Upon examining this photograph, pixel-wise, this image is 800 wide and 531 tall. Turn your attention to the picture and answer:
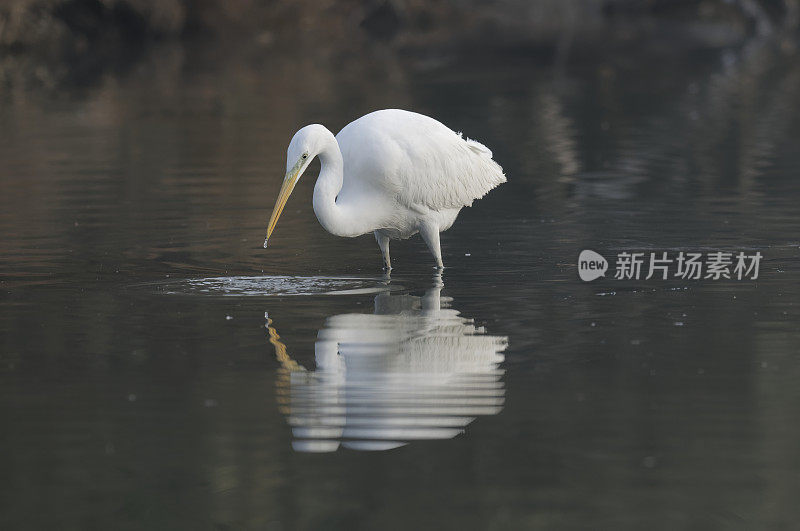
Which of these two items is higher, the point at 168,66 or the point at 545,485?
the point at 168,66

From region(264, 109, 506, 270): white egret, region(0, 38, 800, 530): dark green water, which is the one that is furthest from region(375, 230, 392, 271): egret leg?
region(0, 38, 800, 530): dark green water

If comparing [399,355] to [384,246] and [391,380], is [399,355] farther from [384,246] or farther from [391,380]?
[384,246]

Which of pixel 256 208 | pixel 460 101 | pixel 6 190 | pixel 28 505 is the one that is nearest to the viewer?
pixel 28 505

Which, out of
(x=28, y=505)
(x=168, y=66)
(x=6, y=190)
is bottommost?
(x=28, y=505)

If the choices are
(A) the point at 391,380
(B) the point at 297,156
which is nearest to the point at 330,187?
(B) the point at 297,156

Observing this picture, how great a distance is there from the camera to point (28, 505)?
633 cm

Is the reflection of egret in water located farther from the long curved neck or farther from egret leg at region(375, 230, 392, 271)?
egret leg at region(375, 230, 392, 271)

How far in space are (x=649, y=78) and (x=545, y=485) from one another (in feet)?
87.3

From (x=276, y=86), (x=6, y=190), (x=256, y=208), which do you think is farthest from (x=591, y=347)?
(x=276, y=86)

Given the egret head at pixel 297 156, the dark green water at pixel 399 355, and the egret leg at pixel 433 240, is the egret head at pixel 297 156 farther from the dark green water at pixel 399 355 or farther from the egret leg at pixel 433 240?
the egret leg at pixel 433 240

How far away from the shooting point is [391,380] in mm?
8156

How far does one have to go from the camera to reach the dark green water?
635 cm

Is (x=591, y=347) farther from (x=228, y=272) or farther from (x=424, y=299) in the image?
(x=228, y=272)

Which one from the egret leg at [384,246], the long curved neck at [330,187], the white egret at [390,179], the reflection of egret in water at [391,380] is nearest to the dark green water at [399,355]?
the reflection of egret in water at [391,380]
